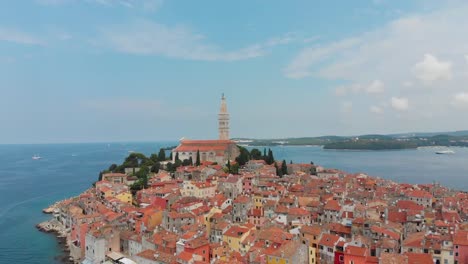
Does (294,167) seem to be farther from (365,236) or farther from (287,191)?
(365,236)

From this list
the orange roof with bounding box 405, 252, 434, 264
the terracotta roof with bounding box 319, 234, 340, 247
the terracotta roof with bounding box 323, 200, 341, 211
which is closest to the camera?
the orange roof with bounding box 405, 252, 434, 264

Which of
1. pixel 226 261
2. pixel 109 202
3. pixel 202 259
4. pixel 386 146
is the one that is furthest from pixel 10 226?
pixel 386 146

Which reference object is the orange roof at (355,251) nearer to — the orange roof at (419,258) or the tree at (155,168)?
the orange roof at (419,258)

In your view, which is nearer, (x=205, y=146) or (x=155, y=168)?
(x=155, y=168)

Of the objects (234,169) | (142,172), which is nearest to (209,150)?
(234,169)

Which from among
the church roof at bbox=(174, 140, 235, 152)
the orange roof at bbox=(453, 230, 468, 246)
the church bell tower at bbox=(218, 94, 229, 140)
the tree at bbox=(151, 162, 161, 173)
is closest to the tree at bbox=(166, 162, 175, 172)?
the tree at bbox=(151, 162, 161, 173)

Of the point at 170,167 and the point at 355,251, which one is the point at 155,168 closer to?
the point at 170,167

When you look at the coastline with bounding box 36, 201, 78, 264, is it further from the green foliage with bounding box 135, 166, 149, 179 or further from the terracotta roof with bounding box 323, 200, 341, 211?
the terracotta roof with bounding box 323, 200, 341, 211

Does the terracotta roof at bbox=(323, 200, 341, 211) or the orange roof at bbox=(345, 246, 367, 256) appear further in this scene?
the terracotta roof at bbox=(323, 200, 341, 211)
